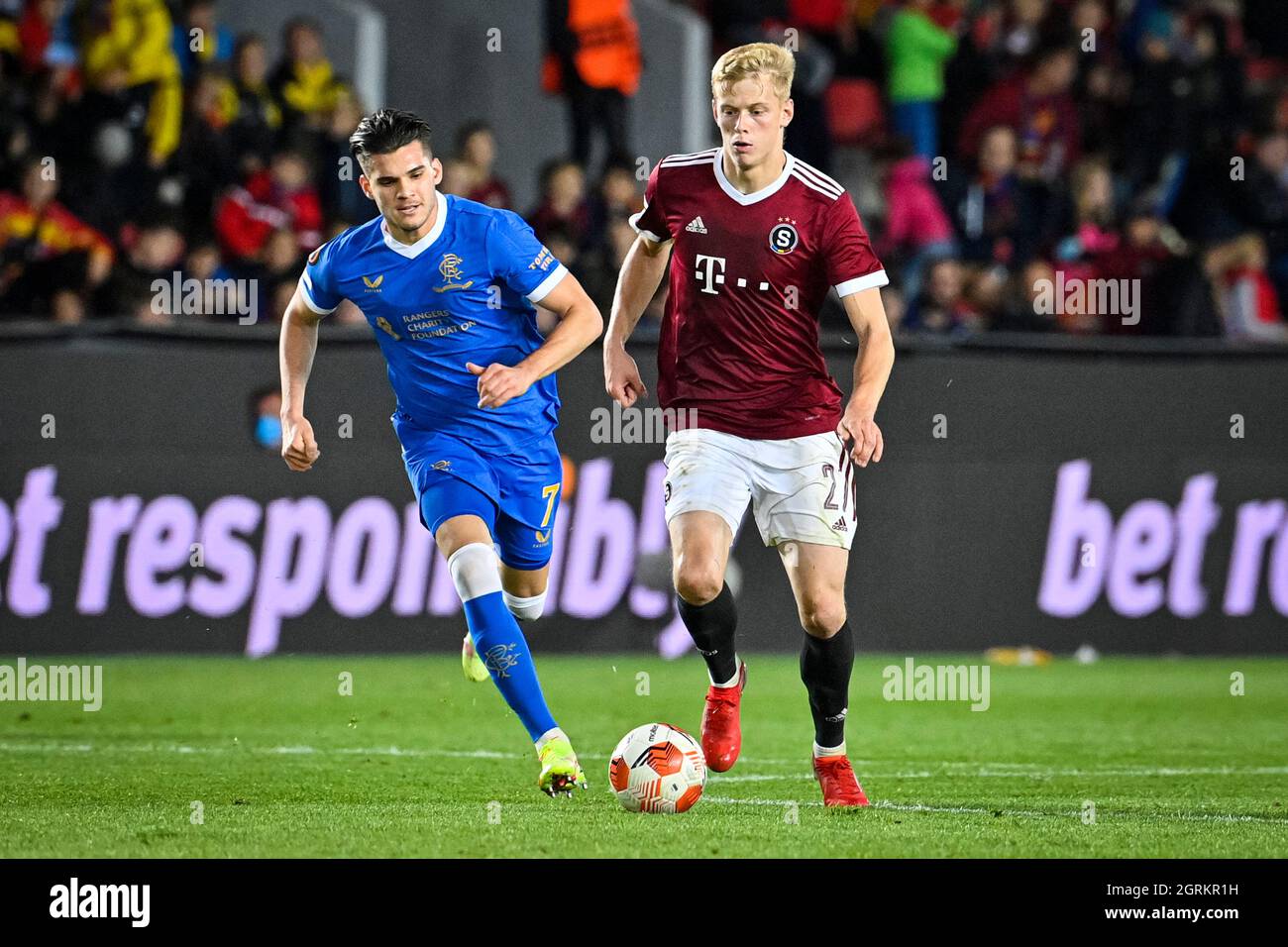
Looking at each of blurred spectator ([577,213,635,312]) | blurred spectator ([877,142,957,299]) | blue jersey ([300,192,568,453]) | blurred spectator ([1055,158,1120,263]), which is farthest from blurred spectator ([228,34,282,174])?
blue jersey ([300,192,568,453])

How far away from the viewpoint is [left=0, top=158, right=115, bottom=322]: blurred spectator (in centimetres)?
1280

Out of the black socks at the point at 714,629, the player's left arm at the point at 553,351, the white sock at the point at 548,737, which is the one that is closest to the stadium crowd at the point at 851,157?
the black socks at the point at 714,629

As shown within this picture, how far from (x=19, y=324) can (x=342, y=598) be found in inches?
96.1

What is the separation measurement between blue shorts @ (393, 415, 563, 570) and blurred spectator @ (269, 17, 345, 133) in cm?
726

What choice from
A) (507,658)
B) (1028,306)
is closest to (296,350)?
(507,658)

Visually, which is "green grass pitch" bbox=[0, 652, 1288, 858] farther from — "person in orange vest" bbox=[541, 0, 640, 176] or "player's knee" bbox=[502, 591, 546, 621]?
"person in orange vest" bbox=[541, 0, 640, 176]

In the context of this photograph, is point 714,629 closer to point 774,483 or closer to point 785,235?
point 774,483

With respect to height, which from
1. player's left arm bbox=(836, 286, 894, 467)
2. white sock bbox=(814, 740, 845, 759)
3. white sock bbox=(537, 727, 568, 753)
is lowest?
white sock bbox=(814, 740, 845, 759)

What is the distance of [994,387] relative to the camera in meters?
12.2

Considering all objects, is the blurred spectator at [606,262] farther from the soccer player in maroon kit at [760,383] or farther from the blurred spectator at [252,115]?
the soccer player in maroon kit at [760,383]

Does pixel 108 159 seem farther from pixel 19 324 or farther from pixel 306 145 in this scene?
pixel 19 324

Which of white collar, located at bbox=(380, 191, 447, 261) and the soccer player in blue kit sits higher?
white collar, located at bbox=(380, 191, 447, 261)

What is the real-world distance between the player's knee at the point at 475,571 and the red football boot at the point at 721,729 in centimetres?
96
